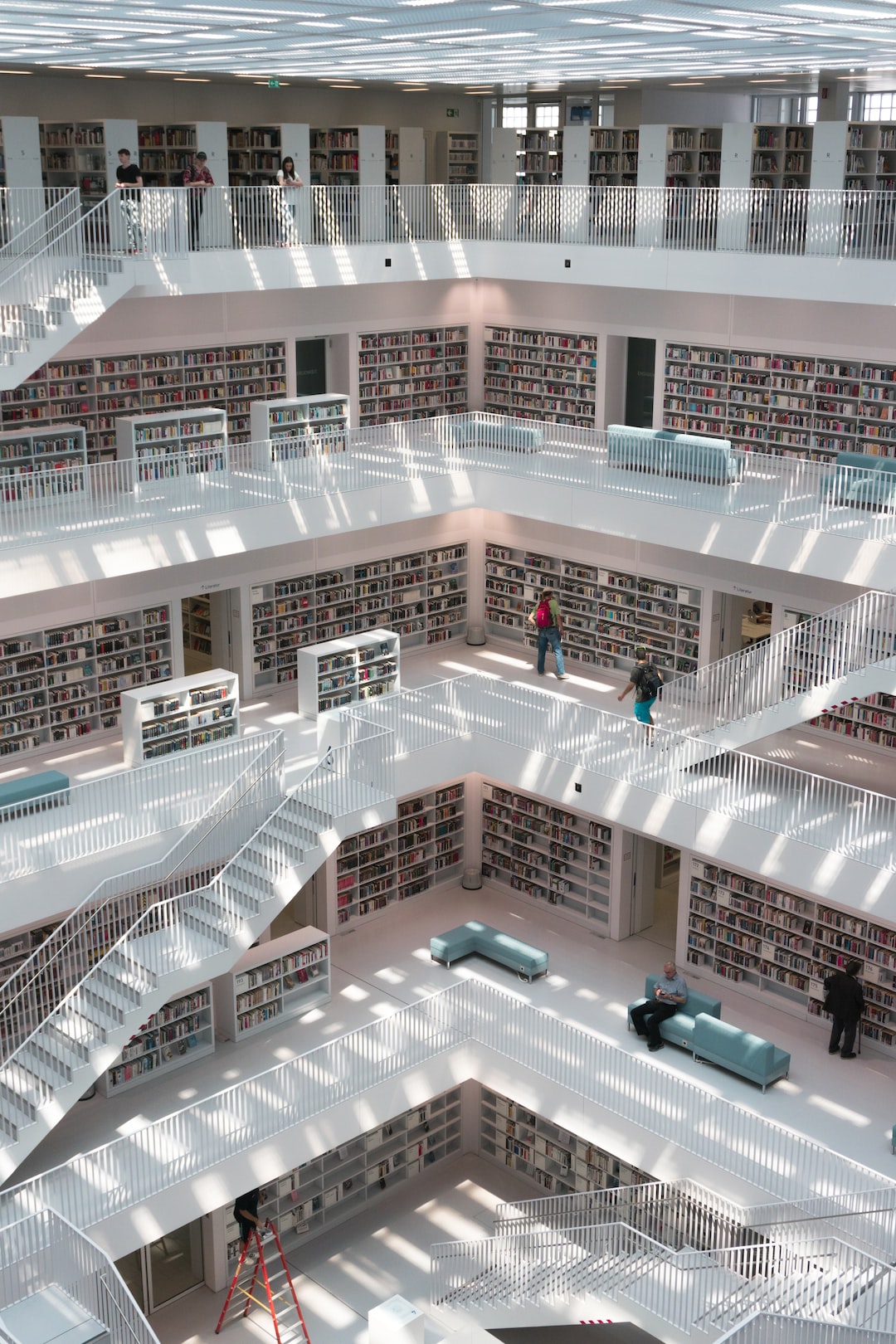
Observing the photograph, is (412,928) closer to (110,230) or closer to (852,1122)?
(852,1122)

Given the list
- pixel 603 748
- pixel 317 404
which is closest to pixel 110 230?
pixel 317 404

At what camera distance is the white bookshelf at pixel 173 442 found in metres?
16.3

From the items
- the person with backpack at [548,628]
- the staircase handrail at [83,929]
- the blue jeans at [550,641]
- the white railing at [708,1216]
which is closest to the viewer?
the white railing at [708,1216]

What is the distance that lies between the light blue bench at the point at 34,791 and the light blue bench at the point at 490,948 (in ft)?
16.7

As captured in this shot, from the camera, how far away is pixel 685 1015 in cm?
1541

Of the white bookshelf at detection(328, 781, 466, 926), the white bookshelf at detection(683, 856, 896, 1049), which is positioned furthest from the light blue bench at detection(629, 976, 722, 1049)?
the white bookshelf at detection(328, 781, 466, 926)

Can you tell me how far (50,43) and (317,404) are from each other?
659 cm

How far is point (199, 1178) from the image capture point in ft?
42.5

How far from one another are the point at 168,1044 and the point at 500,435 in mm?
8893

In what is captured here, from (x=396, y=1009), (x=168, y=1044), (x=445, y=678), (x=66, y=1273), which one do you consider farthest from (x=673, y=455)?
(x=66, y=1273)

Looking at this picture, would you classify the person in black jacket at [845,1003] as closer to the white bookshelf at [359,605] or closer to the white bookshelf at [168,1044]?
the white bookshelf at [168,1044]

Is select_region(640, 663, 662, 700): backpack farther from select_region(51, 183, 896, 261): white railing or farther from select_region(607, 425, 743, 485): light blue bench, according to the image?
select_region(51, 183, 896, 261): white railing

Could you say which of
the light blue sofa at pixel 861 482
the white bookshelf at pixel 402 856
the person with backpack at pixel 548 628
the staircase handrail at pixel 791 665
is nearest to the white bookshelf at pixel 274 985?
the white bookshelf at pixel 402 856

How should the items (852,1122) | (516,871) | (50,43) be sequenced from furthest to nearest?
(516,871)
(852,1122)
(50,43)
